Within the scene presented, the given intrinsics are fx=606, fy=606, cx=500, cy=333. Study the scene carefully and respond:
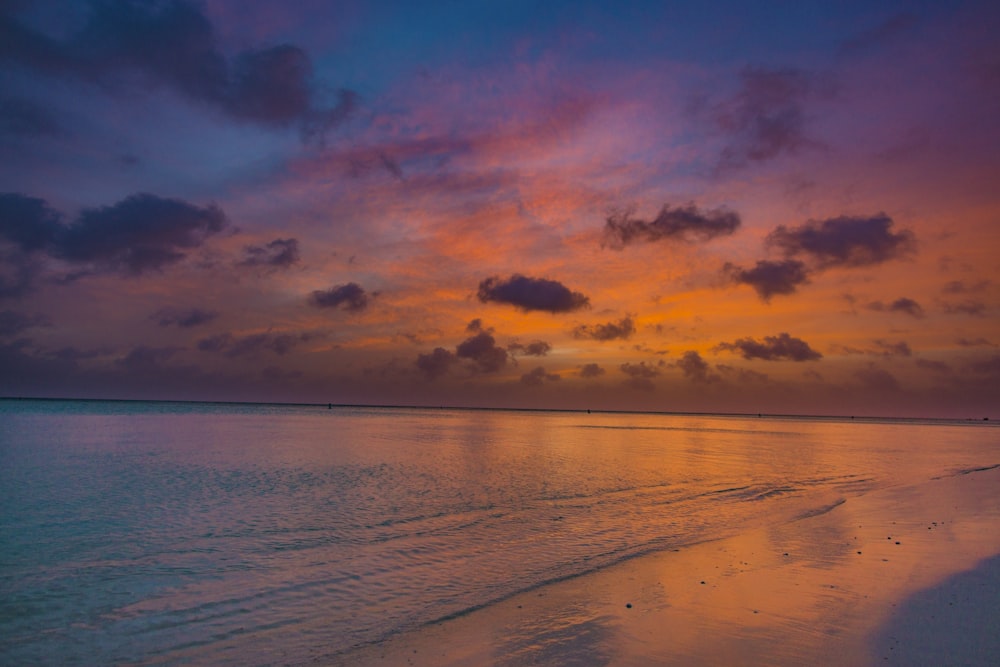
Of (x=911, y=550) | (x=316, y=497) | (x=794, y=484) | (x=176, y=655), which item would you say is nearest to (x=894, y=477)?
(x=794, y=484)

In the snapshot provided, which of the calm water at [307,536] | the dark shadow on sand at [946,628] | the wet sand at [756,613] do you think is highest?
the dark shadow on sand at [946,628]

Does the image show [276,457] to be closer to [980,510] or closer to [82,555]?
[82,555]

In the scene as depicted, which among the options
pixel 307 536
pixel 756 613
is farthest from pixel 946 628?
pixel 307 536

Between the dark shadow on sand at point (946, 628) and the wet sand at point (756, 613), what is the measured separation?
0.08ft

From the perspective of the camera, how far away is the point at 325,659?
30.5 feet

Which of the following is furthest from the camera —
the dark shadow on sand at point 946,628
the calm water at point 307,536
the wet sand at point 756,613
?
the calm water at point 307,536

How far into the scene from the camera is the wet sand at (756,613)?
8750 millimetres

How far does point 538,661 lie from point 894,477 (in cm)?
3556

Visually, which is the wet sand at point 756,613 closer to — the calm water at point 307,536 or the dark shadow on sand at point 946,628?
the dark shadow on sand at point 946,628

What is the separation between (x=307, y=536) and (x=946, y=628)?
15912 mm

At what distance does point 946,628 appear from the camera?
945 centimetres

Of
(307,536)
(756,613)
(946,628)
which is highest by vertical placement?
(946,628)

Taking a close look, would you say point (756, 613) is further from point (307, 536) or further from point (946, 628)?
point (307, 536)

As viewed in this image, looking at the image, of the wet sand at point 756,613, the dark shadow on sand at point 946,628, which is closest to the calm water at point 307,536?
the wet sand at point 756,613
